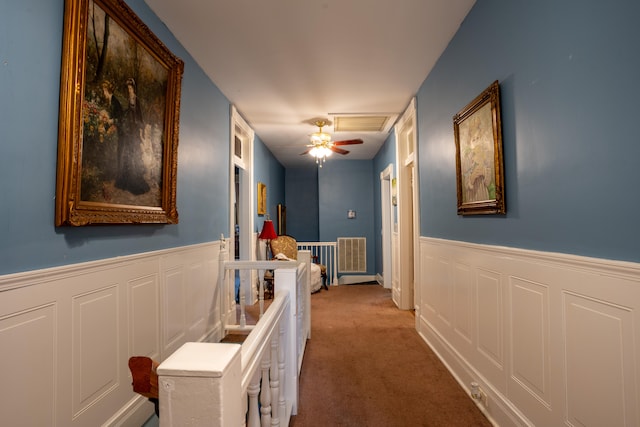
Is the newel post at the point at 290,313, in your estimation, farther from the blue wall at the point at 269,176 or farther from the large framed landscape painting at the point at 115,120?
Result: the blue wall at the point at 269,176

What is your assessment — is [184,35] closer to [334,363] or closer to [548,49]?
[548,49]

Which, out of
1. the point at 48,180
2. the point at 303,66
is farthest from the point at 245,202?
the point at 48,180

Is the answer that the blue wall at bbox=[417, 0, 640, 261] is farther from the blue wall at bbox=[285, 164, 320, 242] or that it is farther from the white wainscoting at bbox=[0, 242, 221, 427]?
the blue wall at bbox=[285, 164, 320, 242]

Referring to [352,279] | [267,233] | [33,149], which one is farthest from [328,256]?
[33,149]

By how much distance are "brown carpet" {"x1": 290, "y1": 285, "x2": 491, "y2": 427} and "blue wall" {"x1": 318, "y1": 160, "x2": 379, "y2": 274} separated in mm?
2913

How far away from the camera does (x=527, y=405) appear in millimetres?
1597

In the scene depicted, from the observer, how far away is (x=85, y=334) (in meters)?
1.54

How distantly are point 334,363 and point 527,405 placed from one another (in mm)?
1530

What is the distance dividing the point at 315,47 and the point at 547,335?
2480 millimetres

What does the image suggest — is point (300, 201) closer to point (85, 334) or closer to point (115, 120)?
point (115, 120)

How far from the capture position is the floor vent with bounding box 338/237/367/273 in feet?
21.7

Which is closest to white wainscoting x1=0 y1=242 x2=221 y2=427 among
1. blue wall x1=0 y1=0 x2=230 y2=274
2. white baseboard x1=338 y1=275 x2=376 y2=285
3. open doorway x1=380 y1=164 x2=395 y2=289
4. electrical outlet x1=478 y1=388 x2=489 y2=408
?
blue wall x1=0 y1=0 x2=230 y2=274

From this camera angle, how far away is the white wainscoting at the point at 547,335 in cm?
110

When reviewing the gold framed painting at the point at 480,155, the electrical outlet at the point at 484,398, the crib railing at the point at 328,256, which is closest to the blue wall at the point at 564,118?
the gold framed painting at the point at 480,155
